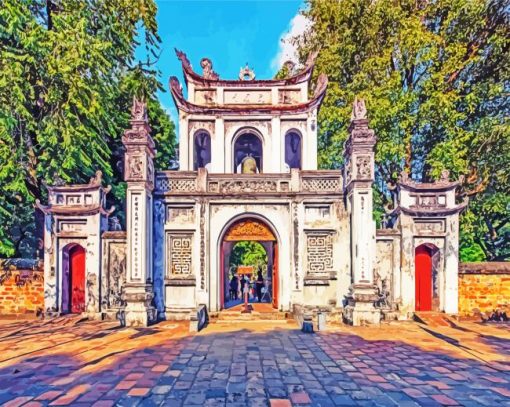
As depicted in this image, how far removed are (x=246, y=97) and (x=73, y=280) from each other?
8890 millimetres

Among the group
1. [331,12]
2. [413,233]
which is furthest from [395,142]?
[331,12]

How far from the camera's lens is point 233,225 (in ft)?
38.3

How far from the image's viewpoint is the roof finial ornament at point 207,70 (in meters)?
14.6

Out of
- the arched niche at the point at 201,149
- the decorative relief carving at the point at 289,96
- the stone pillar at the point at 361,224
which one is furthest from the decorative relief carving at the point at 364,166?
the arched niche at the point at 201,149

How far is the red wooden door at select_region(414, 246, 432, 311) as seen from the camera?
11.1 meters

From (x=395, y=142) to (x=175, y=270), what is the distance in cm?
1019

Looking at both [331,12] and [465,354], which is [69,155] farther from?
[331,12]

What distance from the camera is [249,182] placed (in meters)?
11.5

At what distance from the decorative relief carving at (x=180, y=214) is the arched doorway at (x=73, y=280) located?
2.94m

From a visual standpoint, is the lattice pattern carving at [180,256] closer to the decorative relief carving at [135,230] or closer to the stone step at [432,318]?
the decorative relief carving at [135,230]

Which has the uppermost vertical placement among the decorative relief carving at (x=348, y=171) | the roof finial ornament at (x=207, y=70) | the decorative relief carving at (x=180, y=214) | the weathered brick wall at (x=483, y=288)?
the roof finial ornament at (x=207, y=70)

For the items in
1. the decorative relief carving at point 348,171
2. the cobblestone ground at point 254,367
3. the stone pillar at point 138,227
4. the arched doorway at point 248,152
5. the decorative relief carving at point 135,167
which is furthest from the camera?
the arched doorway at point 248,152

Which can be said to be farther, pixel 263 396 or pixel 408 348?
pixel 408 348

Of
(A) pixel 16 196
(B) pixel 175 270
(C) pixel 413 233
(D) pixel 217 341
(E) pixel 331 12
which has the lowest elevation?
(D) pixel 217 341
